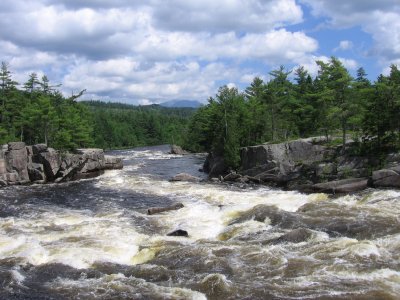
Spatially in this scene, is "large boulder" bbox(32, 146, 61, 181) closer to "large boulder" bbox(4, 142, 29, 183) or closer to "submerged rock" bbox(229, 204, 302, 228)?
"large boulder" bbox(4, 142, 29, 183)

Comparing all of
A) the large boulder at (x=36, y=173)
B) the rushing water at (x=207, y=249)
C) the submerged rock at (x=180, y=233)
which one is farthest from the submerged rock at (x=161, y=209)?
the large boulder at (x=36, y=173)

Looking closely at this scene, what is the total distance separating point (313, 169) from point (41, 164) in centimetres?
3310

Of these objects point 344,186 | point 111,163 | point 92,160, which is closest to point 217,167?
point 111,163

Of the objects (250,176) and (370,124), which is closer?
(370,124)

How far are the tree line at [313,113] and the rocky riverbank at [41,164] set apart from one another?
17742 millimetres

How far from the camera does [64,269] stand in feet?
64.9

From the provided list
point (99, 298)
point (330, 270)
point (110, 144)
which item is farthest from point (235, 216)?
point (110, 144)

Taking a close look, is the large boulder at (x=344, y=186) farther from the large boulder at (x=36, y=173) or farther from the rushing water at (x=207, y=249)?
the large boulder at (x=36, y=173)

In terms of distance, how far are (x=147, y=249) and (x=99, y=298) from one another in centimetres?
628

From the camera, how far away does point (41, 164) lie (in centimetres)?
5397

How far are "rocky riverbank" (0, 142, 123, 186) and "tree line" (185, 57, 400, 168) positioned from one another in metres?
17.7

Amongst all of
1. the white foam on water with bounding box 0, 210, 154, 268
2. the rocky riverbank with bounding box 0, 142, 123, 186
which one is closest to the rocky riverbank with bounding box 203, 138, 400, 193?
the white foam on water with bounding box 0, 210, 154, 268

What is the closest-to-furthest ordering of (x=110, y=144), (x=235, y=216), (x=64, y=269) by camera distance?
(x=64, y=269)
(x=235, y=216)
(x=110, y=144)

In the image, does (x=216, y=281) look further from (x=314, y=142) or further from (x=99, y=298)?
(x=314, y=142)
